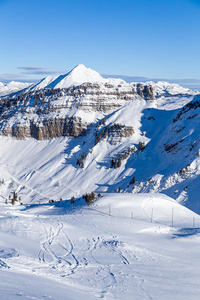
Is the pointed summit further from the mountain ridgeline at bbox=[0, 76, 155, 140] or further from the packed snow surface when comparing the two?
the packed snow surface

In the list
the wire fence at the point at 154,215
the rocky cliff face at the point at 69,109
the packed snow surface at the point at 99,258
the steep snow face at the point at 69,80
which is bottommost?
the wire fence at the point at 154,215

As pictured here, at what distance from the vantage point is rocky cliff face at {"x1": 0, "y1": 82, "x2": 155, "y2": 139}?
507 feet

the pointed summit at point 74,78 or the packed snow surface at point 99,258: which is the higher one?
the pointed summit at point 74,78

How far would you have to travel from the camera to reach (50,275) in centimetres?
2061

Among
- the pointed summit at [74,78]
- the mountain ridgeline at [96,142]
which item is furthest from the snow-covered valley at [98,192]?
the pointed summit at [74,78]

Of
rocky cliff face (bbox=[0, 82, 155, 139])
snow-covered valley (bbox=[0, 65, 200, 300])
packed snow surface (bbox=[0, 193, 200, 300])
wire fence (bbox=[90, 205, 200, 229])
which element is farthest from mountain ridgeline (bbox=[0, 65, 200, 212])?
packed snow surface (bbox=[0, 193, 200, 300])

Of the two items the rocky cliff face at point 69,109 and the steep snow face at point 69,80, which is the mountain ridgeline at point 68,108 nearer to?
the rocky cliff face at point 69,109

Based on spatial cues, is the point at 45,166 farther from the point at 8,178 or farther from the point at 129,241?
the point at 129,241

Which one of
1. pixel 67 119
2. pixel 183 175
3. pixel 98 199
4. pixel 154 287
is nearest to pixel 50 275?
pixel 154 287

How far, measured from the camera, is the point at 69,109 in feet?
523

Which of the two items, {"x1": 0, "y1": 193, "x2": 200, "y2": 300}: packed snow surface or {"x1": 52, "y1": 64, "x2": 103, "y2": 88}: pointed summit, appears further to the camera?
{"x1": 52, "y1": 64, "x2": 103, "y2": 88}: pointed summit

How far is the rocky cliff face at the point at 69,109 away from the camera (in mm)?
154625

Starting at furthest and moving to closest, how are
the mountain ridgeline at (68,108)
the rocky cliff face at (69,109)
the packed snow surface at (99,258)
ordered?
the rocky cliff face at (69,109)
the mountain ridgeline at (68,108)
the packed snow surface at (99,258)

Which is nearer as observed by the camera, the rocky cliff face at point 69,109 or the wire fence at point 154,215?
the wire fence at point 154,215
